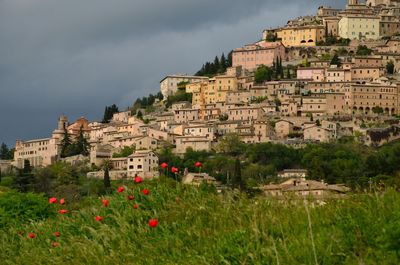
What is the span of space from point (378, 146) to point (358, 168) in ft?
52.7

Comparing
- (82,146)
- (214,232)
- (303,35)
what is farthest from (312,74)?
(214,232)

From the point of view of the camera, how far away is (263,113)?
8531 cm

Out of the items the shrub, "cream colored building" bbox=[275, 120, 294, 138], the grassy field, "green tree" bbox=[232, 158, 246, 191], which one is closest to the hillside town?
"cream colored building" bbox=[275, 120, 294, 138]

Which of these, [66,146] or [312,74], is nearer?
[66,146]

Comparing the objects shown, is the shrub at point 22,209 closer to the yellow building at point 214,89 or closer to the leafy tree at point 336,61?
the yellow building at point 214,89

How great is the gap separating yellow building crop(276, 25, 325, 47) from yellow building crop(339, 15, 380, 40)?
243 centimetres

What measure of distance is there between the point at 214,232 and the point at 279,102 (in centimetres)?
7896

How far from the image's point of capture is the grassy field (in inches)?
298

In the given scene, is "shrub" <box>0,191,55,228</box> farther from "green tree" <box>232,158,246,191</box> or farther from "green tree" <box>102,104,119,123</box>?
"green tree" <box>102,104,119,123</box>

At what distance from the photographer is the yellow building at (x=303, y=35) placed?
4092 inches

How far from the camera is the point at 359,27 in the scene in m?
104

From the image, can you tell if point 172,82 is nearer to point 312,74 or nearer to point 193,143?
point 312,74

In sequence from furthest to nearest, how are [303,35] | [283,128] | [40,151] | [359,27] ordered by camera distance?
[303,35] < [359,27] < [40,151] < [283,128]

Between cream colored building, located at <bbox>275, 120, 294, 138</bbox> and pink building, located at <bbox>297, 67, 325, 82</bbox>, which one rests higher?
pink building, located at <bbox>297, 67, 325, 82</bbox>
